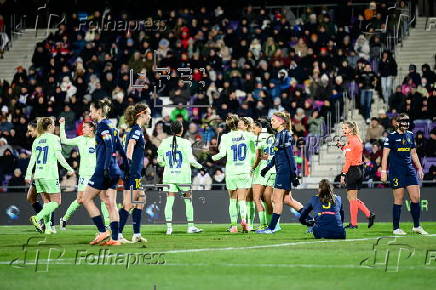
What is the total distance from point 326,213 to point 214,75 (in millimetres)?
15283

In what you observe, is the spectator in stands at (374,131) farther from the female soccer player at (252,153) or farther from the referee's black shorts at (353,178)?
the female soccer player at (252,153)

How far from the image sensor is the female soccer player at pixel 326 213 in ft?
49.4

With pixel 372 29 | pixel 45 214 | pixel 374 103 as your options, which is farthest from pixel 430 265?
pixel 372 29

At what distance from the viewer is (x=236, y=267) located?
11.0m

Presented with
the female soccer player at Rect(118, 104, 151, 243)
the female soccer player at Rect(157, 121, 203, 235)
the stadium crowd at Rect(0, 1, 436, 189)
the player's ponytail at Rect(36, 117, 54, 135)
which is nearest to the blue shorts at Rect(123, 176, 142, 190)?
the female soccer player at Rect(118, 104, 151, 243)

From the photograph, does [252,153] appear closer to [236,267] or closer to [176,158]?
[176,158]

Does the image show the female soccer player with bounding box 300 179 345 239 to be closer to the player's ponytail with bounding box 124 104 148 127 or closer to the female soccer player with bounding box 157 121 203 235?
the player's ponytail with bounding box 124 104 148 127

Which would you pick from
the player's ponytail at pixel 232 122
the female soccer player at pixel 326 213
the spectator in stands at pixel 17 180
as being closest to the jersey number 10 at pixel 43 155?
the player's ponytail at pixel 232 122

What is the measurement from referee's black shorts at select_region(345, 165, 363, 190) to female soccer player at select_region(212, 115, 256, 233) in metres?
2.19

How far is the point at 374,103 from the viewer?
1131 inches

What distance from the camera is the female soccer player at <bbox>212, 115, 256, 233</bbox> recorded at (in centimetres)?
1866

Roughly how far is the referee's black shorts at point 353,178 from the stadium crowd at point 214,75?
5.11 m

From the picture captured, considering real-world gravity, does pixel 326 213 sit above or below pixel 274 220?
above

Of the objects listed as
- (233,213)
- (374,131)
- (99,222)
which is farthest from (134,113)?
(374,131)
